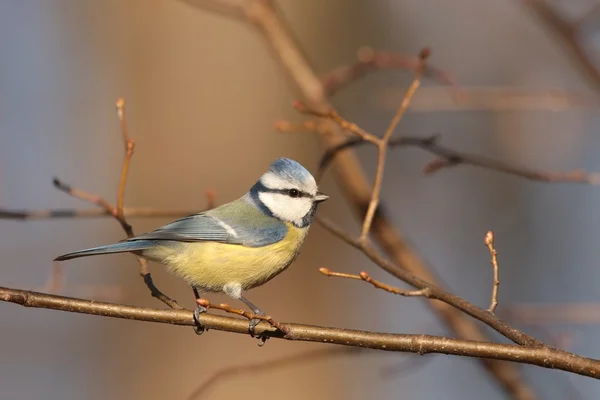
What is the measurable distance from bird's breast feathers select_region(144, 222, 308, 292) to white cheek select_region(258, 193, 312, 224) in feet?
0.76

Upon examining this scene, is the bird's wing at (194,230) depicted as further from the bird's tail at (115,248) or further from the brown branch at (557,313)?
the brown branch at (557,313)

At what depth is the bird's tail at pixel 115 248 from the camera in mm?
2020

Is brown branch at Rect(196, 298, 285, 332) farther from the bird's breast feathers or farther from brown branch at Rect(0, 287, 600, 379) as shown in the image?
the bird's breast feathers

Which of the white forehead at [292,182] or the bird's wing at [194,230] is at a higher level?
the white forehead at [292,182]

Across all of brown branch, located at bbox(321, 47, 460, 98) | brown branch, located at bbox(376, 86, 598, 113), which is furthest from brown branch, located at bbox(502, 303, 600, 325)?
brown branch, located at bbox(321, 47, 460, 98)

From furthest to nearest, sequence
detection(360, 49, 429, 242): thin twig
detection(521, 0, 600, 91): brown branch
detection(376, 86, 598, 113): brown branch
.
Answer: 1. detection(376, 86, 598, 113): brown branch
2. detection(521, 0, 600, 91): brown branch
3. detection(360, 49, 429, 242): thin twig

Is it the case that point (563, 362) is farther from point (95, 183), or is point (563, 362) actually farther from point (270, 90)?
point (95, 183)

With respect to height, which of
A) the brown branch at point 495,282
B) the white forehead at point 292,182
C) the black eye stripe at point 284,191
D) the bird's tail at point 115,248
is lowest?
the bird's tail at point 115,248

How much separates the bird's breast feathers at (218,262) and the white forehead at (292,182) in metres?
0.30

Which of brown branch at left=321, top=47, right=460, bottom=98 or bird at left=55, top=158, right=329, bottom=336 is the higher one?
brown branch at left=321, top=47, right=460, bottom=98

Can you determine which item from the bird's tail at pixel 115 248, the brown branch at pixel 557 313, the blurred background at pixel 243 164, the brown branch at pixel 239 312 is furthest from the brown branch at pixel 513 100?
the brown branch at pixel 239 312

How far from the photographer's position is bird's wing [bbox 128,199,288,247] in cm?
235

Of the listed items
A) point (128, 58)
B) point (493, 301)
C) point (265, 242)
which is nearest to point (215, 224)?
point (265, 242)

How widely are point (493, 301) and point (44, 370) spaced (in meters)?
5.00
